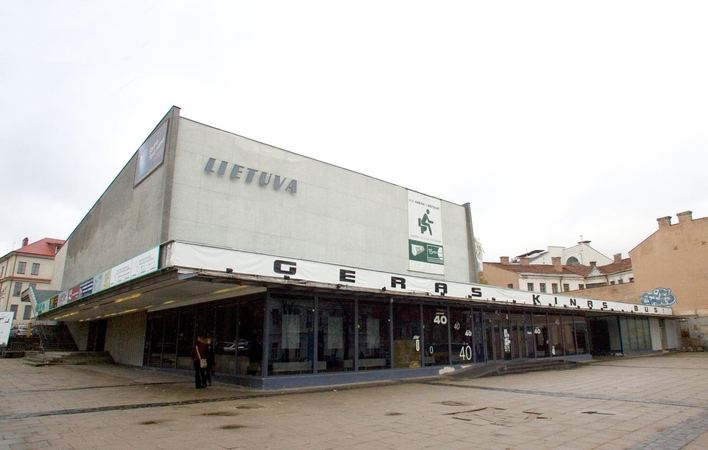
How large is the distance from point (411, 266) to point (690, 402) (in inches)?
505

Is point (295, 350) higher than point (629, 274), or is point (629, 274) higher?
point (629, 274)

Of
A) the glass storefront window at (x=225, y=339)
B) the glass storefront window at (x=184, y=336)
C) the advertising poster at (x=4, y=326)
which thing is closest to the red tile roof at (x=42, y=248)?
the advertising poster at (x=4, y=326)

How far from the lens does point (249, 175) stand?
656 inches

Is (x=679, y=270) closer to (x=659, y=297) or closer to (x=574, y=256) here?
(x=659, y=297)

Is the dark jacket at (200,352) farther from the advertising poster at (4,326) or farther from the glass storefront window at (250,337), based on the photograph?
the advertising poster at (4,326)

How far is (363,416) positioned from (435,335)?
866cm

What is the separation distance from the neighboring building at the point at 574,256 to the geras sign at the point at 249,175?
4801cm

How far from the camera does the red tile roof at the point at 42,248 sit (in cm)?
6166

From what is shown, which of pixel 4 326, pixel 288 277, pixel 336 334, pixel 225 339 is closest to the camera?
pixel 288 277

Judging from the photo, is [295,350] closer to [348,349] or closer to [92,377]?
[348,349]

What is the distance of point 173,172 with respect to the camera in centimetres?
1504

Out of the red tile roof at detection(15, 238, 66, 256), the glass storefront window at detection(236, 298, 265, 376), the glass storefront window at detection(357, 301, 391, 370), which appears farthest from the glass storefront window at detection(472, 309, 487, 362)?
the red tile roof at detection(15, 238, 66, 256)

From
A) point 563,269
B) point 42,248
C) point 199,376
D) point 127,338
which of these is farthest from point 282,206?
point 42,248

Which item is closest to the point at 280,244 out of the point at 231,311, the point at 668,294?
the point at 231,311
